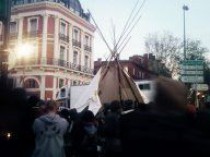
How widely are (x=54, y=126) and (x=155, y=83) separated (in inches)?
124

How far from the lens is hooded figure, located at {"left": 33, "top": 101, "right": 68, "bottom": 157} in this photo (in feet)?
22.7

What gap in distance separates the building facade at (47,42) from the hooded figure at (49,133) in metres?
40.3

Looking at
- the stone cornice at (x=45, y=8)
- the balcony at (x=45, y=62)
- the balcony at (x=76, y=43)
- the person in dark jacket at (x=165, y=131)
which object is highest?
the stone cornice at (x=45, y=8)

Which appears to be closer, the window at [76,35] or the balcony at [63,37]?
the balcony at [63,37]

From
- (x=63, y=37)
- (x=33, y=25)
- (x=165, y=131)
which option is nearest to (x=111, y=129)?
(x=165, y=131)

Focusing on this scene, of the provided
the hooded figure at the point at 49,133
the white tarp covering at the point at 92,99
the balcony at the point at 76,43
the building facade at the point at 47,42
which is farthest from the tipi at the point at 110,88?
the balcony at the point at 76,43

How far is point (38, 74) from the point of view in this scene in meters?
48.8

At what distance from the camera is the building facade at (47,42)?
48713mm

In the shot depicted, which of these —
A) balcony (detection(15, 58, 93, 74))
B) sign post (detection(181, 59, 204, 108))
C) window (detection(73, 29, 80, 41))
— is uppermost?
window (detection(73, 29, 80, 41))

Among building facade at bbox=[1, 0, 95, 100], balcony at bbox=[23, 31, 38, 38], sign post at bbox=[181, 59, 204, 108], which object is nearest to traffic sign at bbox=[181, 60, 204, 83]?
sign post at bbox=[181, 59, 204, 108]

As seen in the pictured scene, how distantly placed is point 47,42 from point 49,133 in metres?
43.4

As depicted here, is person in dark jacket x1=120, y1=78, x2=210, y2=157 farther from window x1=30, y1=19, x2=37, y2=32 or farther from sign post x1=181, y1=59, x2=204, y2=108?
window x1=30, y1=19, x2=37, y2=32

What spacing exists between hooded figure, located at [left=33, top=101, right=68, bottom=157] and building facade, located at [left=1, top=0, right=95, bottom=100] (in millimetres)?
40295

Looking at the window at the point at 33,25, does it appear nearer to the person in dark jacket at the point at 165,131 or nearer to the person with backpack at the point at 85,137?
the person with backpack at the point at 85,137
